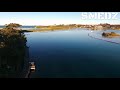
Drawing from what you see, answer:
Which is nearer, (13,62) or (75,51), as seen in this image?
(75,51)

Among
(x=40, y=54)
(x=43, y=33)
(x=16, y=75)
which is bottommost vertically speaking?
(x=16, y=75)

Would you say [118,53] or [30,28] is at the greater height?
[30,28]

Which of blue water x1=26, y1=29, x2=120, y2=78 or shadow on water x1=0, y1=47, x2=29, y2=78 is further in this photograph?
blue water x1=26, y1=29, x2=120, y2=78

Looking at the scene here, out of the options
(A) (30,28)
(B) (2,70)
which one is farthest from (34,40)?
(B) (2,70)

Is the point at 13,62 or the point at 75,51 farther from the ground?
the point at 75,51

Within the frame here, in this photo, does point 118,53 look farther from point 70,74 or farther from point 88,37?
point 70,74

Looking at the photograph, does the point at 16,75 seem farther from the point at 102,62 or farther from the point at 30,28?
the point at 102,62

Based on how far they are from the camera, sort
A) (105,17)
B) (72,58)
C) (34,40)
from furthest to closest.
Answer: (72,58) < (34,40) < (105,17)

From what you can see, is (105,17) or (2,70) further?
(2,70)

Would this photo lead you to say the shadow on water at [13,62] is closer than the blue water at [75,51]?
Yes

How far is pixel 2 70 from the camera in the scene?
9.62m
